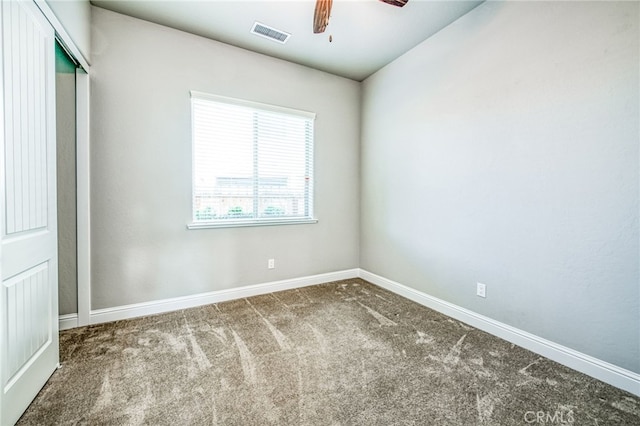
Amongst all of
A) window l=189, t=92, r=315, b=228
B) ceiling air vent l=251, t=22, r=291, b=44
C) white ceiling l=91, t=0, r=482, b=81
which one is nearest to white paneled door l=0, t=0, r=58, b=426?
white ceiling l=91, t=0, r=482, b=81

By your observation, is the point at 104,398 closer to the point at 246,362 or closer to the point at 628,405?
the point at 246,362

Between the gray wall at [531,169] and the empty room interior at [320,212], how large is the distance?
14 millimetres

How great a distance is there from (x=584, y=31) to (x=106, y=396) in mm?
3847

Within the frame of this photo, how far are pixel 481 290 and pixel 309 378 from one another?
1.75 m

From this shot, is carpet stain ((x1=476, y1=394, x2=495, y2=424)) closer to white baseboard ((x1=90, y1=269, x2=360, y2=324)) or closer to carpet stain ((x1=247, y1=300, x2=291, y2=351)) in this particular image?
carpet stain ((x1=247, y1=300, x2=291, y2=351))

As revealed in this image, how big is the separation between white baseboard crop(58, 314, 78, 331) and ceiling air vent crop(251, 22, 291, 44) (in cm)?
322

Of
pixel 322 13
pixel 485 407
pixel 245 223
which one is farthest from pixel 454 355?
pixel 322 13

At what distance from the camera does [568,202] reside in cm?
195

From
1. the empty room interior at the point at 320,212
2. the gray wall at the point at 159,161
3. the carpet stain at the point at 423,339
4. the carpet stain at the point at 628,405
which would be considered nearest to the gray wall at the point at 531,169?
the empty room interior at the point at 320,212

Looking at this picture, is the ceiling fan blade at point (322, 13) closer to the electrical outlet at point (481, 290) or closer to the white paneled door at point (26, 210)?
the white paneled door at point (26, 210)

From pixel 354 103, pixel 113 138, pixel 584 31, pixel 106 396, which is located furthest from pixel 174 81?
pixel 584 31

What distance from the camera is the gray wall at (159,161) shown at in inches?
101

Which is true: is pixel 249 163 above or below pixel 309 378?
above

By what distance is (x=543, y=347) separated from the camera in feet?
6.81
